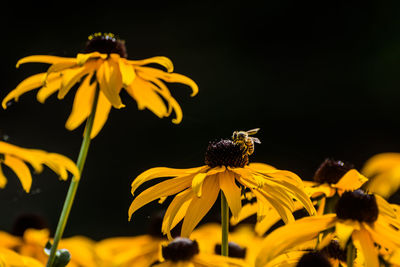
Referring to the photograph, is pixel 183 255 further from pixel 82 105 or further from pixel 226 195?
pixel 82 105

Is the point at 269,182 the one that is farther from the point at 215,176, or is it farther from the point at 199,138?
the point at 199,138

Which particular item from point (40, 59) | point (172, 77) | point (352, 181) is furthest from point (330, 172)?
point (40, 59)

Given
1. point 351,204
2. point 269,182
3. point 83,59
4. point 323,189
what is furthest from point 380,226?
point 83,59

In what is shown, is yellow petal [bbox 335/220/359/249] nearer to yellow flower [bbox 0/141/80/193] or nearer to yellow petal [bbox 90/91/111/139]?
yellow flower [bbox 0/141/80/193]

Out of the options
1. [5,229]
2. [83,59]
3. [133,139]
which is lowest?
[5,229]

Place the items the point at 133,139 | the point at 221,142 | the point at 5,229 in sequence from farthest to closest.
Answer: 1. the point at 133,139
2. the point at 5,229
3. the point at 221,142

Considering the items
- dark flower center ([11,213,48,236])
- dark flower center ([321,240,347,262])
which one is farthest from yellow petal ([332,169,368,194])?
dark flower center ([11,213,48,236])
